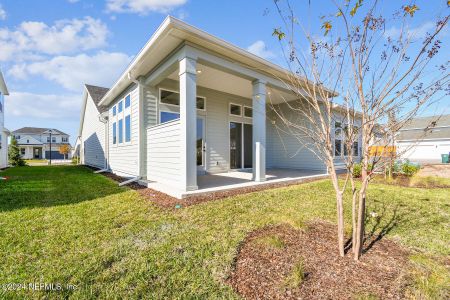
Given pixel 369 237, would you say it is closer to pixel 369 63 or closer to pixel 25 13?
pixel 369 63

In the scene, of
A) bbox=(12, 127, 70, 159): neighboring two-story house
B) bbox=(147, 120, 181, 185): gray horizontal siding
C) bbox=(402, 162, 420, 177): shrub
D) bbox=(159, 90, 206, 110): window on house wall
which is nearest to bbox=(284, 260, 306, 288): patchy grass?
bbox=(147, 120, 181, 185): gray horizontal siding

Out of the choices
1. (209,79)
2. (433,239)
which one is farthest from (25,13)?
(433,239)

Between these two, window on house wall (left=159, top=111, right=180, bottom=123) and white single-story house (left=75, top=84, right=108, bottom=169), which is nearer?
window on house wall (left=159, top=111, right=180, bottom=123)

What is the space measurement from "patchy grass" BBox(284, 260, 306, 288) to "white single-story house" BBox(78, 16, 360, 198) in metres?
1.47

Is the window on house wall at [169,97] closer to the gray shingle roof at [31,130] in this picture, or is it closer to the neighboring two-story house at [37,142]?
the neighboring two-story house at [37,142]

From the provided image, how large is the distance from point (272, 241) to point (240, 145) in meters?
6.87

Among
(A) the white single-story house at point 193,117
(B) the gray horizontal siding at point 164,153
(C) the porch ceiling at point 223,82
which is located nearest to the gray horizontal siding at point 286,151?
(A) the white single-story house at point 193,117

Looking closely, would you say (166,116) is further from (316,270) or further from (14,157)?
(14,157)

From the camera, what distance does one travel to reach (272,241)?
8.30 feet

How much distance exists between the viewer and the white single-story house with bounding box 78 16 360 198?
15.4ft

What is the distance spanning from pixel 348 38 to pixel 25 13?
8861 mm

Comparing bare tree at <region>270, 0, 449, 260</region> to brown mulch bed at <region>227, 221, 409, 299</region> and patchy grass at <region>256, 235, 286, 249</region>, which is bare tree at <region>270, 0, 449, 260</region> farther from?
patchy grass at <region>256, 235, 286, 249</region>

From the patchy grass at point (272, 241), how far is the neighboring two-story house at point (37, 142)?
46371 mm

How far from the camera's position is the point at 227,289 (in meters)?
1.73
